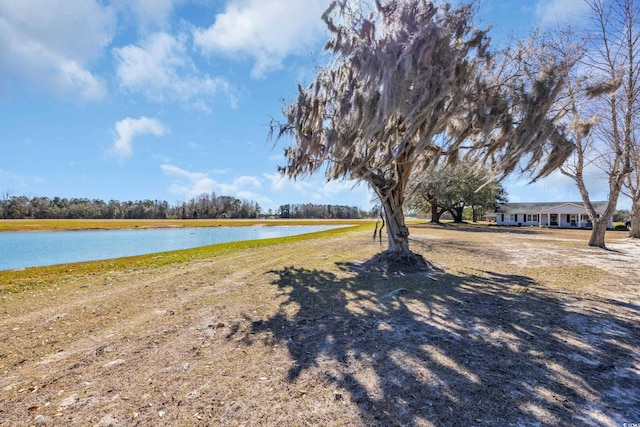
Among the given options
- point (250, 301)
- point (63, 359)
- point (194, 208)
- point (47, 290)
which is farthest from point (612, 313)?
point (194, 208)

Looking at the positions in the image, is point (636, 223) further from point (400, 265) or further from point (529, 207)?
point (529, 207)

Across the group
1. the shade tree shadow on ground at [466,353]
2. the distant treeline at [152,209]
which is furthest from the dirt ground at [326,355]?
the distant treeline at [152,209]

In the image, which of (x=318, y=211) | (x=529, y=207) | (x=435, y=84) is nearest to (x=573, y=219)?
(x=529, y=207)

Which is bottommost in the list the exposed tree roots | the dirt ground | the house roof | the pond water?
the pond water

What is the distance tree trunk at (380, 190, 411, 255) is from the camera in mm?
8078

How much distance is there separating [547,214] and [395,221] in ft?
139

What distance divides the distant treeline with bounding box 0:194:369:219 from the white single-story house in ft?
219

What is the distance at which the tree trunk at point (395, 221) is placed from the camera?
8078 mm

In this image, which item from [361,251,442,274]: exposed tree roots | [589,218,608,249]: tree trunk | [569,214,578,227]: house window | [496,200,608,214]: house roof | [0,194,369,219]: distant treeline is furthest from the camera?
[0,194,369,219]: distant treeline

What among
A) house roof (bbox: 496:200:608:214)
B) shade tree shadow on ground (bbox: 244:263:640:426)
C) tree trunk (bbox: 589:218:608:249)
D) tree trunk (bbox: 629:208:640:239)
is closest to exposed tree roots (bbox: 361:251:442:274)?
shade tree shadow on ground (bbox: 244:263:640:426)

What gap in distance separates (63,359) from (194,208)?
3985 inches

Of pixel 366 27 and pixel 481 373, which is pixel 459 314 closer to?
pixel 481 373

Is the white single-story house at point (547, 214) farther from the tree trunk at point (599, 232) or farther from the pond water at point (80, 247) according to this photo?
the pond water at point (80, 247)

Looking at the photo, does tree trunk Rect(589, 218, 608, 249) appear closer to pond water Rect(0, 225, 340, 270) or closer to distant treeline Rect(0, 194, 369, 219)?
pond water Rect(0, 225, 340, 270)
